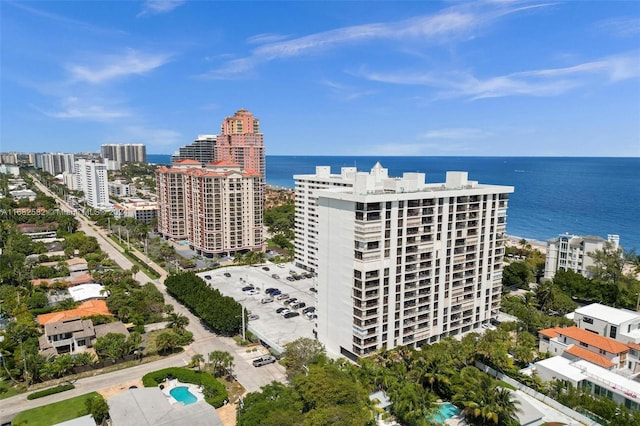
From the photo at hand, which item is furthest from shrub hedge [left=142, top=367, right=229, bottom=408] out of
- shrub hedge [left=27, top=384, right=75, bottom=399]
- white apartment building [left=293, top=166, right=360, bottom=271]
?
white apartment building [left=293, top=166, right=360, bottom=271]

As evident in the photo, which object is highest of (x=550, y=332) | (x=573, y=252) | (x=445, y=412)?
(x=573, y=252)

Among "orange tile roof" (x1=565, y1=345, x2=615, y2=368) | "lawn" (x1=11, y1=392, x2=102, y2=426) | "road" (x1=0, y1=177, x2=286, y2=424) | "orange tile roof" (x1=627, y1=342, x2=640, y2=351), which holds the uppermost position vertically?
"orange tile roof" (x1=627, y1=342, x2=640, y2=351)

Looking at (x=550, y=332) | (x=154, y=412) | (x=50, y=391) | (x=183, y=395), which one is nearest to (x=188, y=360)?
(x=183, y=395)

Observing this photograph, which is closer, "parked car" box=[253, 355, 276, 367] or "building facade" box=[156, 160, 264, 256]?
"parked car" box=[253, 355, 276, 367]

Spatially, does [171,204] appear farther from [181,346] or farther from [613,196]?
[613,196]

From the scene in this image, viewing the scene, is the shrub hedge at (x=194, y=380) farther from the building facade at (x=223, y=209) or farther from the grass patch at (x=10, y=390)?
the building facade at (x=223, y=209)

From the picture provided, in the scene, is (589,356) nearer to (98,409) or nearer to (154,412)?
(154,412)

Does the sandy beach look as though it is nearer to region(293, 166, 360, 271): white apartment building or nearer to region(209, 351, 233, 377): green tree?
region(293, 166, 360, 271): white apartment building

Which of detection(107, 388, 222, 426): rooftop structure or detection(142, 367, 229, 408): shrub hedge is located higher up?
detection(107, 388, 222, 426): rooftop structure
